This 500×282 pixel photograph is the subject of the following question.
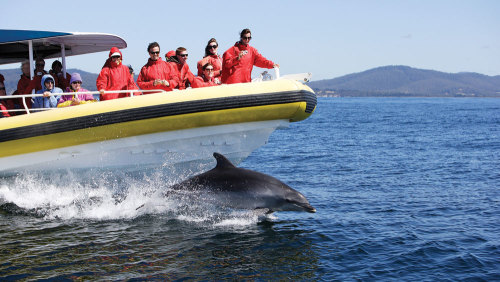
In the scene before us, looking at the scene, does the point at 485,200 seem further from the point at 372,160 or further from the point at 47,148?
the point at 47,148

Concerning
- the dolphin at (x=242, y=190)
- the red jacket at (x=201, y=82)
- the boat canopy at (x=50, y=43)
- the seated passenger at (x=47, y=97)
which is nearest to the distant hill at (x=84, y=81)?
the boat canopy at (x=50, y=43)

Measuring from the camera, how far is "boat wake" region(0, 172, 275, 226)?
835cm

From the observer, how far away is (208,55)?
32.0ft

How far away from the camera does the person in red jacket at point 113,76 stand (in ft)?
27.9

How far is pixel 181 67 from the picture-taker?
360 inches

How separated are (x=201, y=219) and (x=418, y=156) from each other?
11945 mm

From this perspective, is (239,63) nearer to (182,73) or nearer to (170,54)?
(182,73)

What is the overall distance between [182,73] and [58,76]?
2948mm

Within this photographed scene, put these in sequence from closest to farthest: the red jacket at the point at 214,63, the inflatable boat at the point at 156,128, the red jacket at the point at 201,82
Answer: the inflatable boat at the point at 156,128 → the red jacket at the point at 201,82 → the red jacket at the point at 214,63

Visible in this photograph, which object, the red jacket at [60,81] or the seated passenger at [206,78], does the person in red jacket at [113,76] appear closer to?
the seated passenger at [206,78]

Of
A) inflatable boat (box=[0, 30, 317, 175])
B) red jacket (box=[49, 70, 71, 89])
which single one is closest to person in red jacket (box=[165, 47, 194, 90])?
inflatable boat (box=[0, 30, 317, 175])

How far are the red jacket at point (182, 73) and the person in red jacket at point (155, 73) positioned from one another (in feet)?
0.71

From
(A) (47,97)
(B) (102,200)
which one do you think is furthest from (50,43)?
(B) (102,200)

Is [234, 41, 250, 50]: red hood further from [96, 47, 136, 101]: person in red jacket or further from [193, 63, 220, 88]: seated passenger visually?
[96, 47, 136, 101]: person in red jacket
